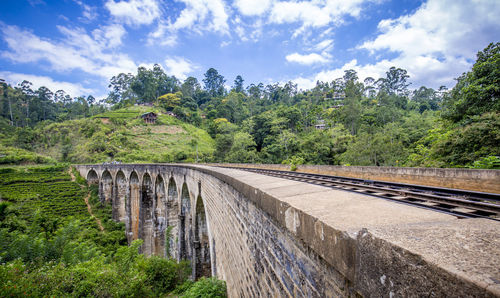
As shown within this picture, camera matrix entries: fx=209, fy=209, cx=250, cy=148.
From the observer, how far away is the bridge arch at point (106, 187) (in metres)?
24.7

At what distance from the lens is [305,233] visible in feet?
5.08

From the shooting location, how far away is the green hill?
36.5 meters

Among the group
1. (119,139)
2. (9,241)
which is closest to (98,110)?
(119,139)

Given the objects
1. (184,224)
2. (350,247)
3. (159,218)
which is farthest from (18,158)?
(350,247)

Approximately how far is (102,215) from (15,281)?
2135 cm

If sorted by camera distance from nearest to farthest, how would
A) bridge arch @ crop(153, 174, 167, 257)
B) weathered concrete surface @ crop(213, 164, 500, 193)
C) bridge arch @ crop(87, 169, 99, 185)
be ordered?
weathered concrete surface @ crop(213, 164, 500, 193) < bridge arch @ crop(153, 174, 167, 257) < bridge arch @ crop(87, 169, 99, 185)

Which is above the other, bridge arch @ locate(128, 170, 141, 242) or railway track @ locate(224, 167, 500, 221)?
railway track @ locate(224, 167, 500, 221)

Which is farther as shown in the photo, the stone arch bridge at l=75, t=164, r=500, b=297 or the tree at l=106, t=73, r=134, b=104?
the tree at l=106, t=73, r=134, b=104

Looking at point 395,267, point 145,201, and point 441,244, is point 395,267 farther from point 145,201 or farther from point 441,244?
point 145,201

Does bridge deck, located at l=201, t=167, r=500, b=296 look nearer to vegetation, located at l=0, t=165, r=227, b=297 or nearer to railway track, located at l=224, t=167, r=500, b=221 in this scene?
railway track, located at l=224, t=167, r=500, b=221

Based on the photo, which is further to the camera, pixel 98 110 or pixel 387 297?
pixel 98 110

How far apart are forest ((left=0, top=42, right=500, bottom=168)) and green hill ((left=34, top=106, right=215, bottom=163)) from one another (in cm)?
25

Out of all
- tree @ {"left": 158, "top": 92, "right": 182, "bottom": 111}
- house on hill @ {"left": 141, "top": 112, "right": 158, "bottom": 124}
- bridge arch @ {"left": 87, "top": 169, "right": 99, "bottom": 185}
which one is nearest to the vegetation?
bridge arch @ {"left": 87, "top": 169, "right": 99, "bottom": 185}

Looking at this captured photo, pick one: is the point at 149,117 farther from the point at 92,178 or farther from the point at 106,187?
the point at 106,187
